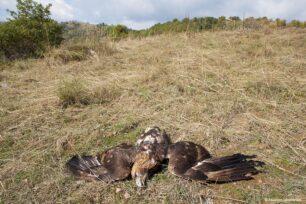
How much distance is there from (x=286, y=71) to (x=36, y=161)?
11.5 ft

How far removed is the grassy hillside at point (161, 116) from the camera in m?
2.09

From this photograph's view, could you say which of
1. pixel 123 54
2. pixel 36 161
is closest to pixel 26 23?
pixel 123 54

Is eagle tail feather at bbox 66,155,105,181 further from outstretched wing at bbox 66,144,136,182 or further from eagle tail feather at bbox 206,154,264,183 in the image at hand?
eagle tail feather at bbox 206,154,264,183

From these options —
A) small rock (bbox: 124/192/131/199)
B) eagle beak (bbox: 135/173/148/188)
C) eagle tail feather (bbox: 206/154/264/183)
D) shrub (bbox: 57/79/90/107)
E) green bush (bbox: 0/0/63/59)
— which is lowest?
small rock (bbox: 124/192/131/199)

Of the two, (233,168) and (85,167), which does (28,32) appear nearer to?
(85,167)

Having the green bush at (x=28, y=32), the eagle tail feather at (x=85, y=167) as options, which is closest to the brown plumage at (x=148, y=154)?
the eagle tail feather at (x=85, y=167)

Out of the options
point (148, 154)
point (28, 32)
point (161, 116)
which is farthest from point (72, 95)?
point (28, 32)

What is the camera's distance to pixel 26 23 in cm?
672

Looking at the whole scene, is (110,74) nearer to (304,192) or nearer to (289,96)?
(289,96)

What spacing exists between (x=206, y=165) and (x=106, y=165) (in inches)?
31.3

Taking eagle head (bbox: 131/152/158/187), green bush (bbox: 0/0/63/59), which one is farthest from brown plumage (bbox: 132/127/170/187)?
green bush (bbox: 0/0/63/59)

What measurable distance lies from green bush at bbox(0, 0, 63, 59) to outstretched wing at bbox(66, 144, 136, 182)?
444 cm

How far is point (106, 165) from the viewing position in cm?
229

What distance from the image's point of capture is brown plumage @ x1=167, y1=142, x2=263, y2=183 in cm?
209
